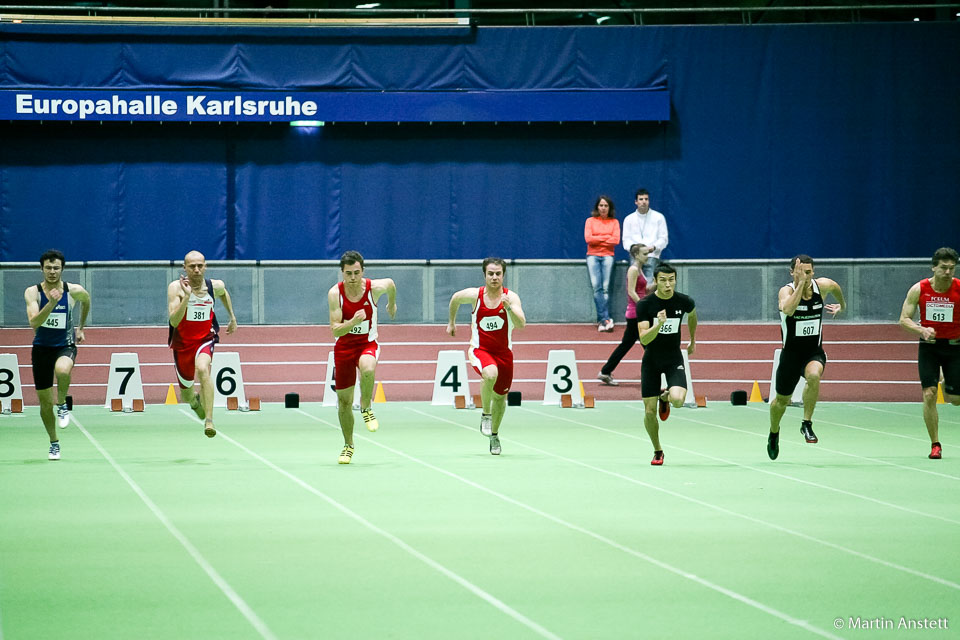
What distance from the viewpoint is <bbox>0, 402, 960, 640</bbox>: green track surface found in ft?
21.9

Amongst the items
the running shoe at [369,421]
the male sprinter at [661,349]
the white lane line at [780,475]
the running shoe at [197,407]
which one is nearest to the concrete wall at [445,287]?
the white lane line at [780,475]

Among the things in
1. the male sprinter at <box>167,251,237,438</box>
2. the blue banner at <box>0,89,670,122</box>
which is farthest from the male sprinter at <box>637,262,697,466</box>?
the blue banner at <box>0,89,670,122</box>

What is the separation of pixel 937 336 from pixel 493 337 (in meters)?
4.53

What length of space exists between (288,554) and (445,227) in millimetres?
17534

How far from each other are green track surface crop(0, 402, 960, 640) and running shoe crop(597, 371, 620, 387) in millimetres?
3673

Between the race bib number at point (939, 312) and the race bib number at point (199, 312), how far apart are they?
7.52 metres

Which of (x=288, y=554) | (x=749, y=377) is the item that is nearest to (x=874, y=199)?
(x=749, y=377)

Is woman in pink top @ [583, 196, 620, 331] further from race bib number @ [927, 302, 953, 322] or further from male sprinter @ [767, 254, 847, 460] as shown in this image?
race bib number @ [927, 302, 953, 322]

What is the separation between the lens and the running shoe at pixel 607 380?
60.7ft

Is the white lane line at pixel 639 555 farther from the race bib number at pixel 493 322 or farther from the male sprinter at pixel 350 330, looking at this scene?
the race bib number at pixel 493 322

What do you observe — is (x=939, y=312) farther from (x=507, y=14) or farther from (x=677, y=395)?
(x=507, y=14)

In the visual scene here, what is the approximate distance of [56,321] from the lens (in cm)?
1268

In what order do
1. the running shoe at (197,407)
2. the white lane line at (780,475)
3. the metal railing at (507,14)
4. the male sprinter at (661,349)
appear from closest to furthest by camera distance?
the white lane line at (780,475), the male sprinter at (661,349), the running shoe at (197,407), the metal railing at (507,14)

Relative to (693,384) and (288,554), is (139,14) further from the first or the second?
(288,554)
